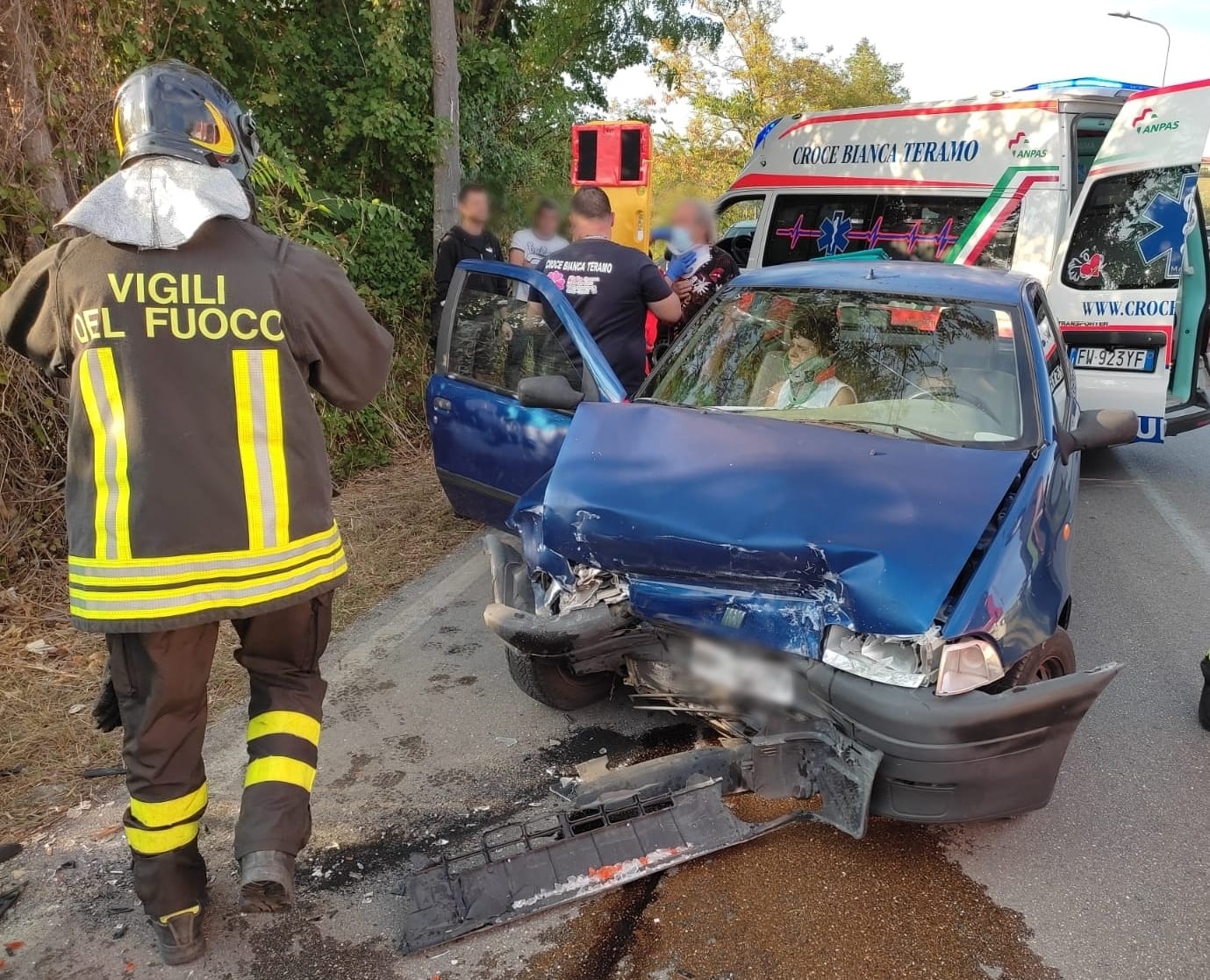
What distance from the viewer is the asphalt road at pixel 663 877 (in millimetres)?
2326

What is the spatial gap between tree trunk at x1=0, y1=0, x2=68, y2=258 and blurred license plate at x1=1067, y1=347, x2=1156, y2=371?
627cm

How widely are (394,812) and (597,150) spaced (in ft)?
21.2

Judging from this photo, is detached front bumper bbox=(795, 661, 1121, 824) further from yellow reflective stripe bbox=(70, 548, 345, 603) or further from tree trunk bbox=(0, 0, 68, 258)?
tree trunk bbox=(0, 0, 68, 258)

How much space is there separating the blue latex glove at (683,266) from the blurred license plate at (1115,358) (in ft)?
8.95

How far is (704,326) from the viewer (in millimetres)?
3982

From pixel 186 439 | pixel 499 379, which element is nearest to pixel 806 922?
pixel 186 439

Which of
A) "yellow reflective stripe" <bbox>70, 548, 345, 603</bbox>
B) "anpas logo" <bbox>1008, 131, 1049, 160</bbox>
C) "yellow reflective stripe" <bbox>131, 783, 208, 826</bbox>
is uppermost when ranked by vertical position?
"anpas logo" <bbox>1008, 131, 1049, 160</bbox>

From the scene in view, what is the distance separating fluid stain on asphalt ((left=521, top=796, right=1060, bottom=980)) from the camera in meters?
2.29

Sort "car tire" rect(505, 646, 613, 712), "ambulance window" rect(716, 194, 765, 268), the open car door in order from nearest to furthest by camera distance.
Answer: "car tire" rect(505, 646, 613, 712) < the open car door < "ambulance window" rect(716, 194, 765, 268)

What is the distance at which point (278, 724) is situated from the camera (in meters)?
2.40

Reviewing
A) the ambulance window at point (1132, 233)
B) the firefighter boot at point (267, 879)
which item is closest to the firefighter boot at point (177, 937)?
the firefighter boot at point (267, 879)

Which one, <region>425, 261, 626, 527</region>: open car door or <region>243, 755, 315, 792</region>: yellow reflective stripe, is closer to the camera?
<region>243, 755, 315, 792</region>: yellow reflective stripe

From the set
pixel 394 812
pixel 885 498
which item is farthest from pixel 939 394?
pixel 394 812


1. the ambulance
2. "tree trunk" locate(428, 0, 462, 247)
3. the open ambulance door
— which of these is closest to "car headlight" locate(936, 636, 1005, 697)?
the ambulance
